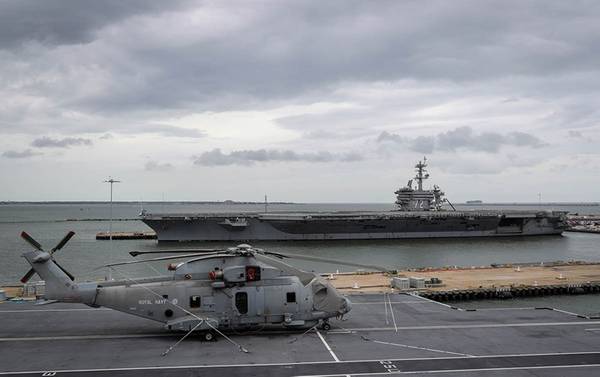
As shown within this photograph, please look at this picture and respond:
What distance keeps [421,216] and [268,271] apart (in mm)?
40811

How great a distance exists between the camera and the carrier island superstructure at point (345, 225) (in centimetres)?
4922

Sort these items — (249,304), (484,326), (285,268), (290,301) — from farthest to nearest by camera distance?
(484,326)
(285,268)
(290,301)
(249,304)

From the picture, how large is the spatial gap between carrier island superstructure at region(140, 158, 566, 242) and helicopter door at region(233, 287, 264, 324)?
33769 mm

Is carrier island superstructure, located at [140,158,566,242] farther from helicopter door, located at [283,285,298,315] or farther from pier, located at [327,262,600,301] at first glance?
helicopter door, located at [283,285,298,315]

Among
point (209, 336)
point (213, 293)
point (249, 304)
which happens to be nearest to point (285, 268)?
point (249, 304)

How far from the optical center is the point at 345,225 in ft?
172

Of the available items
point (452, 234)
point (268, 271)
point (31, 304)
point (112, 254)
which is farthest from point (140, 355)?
point (452, 234)

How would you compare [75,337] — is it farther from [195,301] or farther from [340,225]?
[340,225]

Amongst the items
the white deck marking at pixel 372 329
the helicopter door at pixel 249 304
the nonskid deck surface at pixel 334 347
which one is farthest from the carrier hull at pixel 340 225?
the helicopter door at pixel 249 304

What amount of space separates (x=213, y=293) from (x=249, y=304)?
42.1 inches

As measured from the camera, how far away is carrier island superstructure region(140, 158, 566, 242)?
4922 cm

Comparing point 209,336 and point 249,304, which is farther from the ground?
point 249,304

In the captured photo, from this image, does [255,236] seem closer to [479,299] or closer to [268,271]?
[479,299]

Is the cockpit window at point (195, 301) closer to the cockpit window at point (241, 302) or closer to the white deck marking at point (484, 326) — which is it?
the cockpit window at point (241, 302)
